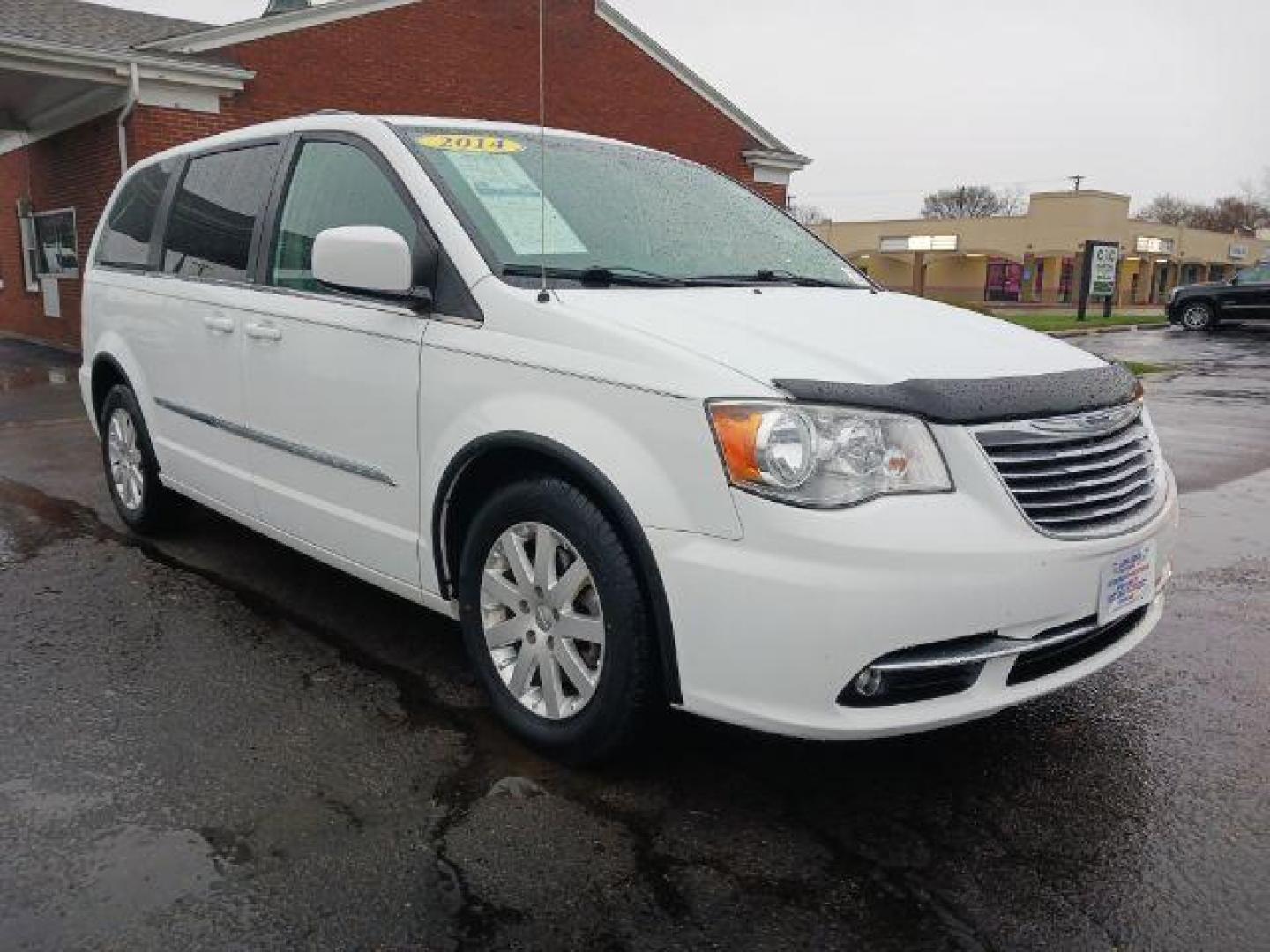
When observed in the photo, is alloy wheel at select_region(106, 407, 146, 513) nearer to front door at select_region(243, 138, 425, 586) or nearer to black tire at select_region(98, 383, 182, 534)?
black tire at select_region(98, 383, 182, 534)

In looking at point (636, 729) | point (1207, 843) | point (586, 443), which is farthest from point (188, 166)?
point (1207, 843)

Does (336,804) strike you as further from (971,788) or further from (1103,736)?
(1103,736)

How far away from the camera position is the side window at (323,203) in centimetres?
340

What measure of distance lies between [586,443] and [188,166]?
2977mm

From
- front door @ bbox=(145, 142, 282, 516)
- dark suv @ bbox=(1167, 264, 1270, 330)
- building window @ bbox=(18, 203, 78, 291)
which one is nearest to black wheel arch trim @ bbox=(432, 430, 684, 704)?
front door @ bbox=(145, 142, 282, 516)

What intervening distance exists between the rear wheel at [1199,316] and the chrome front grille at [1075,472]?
26962 mm

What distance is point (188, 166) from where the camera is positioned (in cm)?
456

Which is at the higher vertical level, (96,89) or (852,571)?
(96,89)

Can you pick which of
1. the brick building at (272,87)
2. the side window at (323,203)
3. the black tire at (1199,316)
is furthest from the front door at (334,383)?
Result: the black tire at (1199,316)

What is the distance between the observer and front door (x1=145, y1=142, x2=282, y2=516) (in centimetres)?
397

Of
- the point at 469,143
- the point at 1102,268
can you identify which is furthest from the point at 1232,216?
the point at 469,143

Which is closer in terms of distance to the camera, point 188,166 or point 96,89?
point 188,166

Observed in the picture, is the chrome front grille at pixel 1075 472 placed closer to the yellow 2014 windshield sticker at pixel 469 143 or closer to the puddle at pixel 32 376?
the yellow 2014 windshield sticker at pixel 469 143

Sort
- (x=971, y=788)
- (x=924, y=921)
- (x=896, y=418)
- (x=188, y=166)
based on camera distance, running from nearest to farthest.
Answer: (x=924, y=921), (x=896, y=418), (x=971, y=788), (x=188, y=166)
